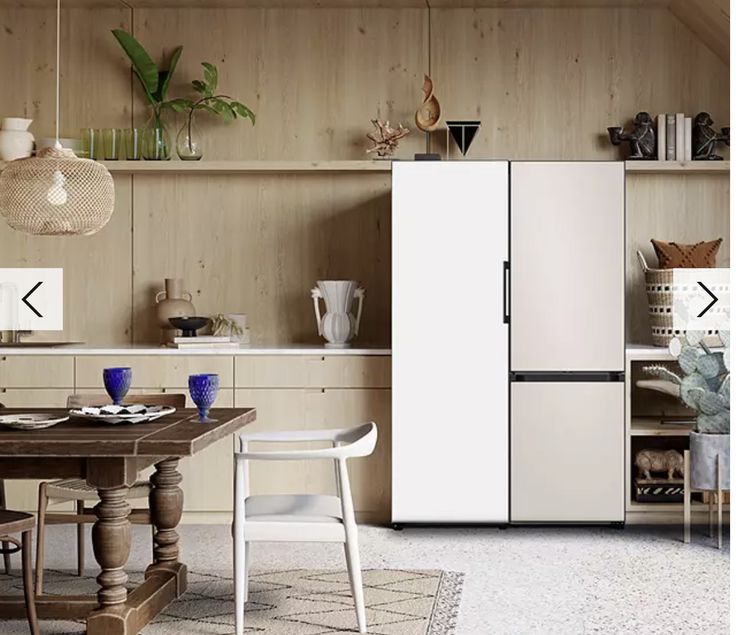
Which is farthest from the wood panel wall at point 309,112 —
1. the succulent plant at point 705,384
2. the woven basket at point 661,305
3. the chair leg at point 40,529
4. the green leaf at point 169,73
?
the chair leg at point 40,529

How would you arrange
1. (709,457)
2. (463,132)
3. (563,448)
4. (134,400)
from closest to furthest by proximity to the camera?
(134,400) → (709,457) → (563,448) → (463,132)

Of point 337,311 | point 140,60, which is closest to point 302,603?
point 337,311

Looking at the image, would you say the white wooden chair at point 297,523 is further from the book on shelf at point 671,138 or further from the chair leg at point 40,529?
the book on shelf at point 671,138

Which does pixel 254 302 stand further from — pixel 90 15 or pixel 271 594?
pixel 271 594

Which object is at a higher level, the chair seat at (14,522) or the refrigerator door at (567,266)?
the refrigerator door at (567,266)

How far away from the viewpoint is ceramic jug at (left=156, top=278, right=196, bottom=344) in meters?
6.02

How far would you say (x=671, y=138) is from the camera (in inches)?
234

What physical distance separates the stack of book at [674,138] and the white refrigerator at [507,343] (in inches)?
23.8

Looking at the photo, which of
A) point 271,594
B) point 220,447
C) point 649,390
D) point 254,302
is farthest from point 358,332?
point 271,594

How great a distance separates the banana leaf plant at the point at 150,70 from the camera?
6.03m

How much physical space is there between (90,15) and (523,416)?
3169 mm

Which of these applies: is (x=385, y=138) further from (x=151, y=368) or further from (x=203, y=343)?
(x=151, y=368)

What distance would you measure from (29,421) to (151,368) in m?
1.95

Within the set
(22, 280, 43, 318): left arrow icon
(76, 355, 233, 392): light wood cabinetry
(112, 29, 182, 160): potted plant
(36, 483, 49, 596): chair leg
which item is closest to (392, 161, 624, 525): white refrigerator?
(76, 355, 233, 392): light wood cabinetry
